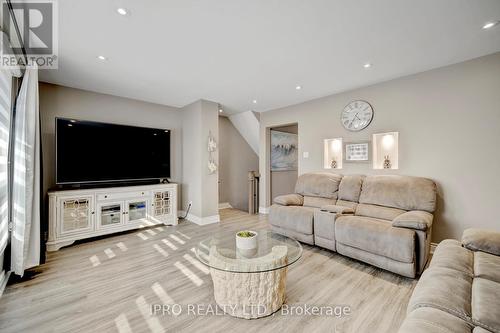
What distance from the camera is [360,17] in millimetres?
1775

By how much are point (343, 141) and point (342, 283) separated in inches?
91.9

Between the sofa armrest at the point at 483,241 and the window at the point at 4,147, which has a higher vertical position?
the window at the point at 4,147

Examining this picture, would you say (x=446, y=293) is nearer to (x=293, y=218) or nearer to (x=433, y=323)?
(x=433, y=323)

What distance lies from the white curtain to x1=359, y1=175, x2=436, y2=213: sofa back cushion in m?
4.03

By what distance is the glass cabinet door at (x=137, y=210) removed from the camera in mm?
3467

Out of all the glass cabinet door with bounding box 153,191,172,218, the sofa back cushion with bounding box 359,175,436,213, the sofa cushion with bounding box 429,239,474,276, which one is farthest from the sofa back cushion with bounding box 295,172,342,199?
the glass cabinet door with bounding box 153,191,172,218

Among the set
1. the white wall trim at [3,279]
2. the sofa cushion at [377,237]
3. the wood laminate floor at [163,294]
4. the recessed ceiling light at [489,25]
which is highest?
the recessed ceiling light at [489,25]

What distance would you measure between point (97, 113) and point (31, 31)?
179 centimetres

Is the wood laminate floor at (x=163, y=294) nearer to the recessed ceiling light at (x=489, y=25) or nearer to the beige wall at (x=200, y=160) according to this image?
the beige wall at (x=200, y=160)

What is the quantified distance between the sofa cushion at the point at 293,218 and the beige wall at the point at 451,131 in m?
1.30

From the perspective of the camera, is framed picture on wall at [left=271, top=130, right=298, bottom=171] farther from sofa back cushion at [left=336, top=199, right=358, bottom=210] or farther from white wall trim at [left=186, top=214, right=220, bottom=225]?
sofa back cushion at [left=336, top=199, right=358, bottom=210]

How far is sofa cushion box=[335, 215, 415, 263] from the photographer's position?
6.79 ft

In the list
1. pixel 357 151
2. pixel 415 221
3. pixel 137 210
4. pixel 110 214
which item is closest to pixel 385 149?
pixel 357 151

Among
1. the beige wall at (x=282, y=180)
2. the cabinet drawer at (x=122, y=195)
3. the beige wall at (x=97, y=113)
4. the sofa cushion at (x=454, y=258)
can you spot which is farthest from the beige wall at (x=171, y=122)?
the sofa cushion at (x=454, y=258)
